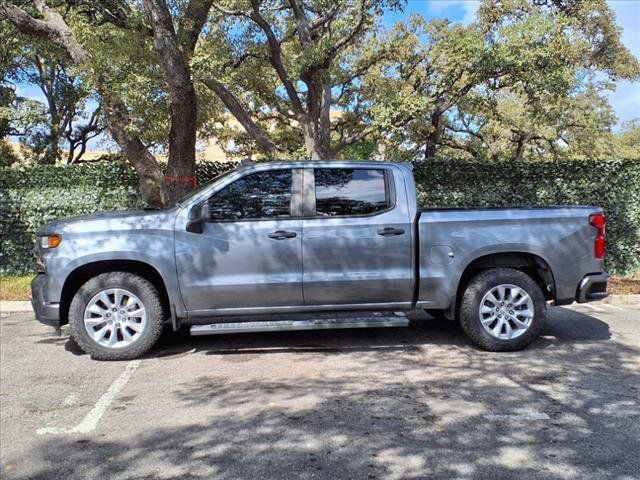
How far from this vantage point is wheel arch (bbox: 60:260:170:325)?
213 inches

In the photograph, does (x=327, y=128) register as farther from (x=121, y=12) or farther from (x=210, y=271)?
(x=210, y=271)

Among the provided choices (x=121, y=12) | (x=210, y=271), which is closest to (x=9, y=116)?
(x=121, y=12)

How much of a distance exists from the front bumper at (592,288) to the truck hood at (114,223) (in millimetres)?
4161

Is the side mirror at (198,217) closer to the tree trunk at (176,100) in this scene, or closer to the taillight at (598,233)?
the taillight at (598,233)

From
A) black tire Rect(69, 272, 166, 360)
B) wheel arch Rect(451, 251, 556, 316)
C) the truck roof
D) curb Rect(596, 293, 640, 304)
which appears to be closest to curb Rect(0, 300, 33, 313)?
black tire Rect(69, 272, 166, 360)

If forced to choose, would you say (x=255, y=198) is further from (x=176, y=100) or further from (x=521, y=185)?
(x=521, y=185)

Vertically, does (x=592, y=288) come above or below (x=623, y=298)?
above

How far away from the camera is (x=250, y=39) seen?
12.1m

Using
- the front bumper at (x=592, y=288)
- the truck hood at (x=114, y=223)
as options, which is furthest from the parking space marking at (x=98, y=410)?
the front bumper at (x=592, y=288)

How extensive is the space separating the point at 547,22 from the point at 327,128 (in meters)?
4.87

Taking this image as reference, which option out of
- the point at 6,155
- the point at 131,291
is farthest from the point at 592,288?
the point at 6,155

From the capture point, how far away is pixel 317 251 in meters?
5.42

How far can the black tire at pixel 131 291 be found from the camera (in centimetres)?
534

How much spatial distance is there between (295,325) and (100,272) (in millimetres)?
2002
